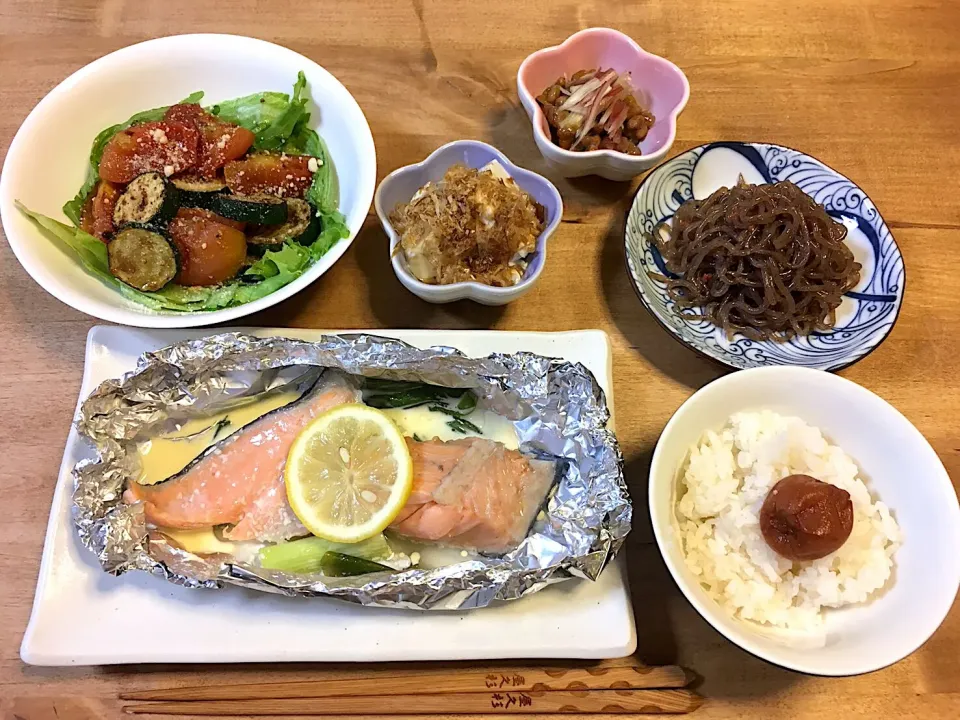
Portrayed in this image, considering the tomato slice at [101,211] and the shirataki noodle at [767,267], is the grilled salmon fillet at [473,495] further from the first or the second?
the tomato slice at [101,211]

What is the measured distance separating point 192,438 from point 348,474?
1.28 feet

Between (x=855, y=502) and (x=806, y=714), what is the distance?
17.5 inches

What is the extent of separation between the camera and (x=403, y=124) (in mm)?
1986

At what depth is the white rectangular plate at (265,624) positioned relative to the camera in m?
1.31

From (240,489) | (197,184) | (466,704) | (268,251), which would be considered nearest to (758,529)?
(466,704)

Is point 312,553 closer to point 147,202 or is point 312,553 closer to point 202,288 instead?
point 202,288

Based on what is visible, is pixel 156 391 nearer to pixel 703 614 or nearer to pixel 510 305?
pixel 510 305

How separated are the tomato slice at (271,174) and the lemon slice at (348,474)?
0.58m

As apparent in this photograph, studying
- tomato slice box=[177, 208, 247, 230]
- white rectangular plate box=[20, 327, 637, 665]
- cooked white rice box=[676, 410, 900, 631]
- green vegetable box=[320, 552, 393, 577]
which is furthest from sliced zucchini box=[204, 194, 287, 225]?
cooked white rice box=[676, 410, 900, 631]

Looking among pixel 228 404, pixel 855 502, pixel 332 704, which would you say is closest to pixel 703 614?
pixel 855 502

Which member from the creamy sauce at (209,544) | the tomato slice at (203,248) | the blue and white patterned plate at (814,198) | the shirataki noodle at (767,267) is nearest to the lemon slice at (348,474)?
the creamy sauce at (209,544)

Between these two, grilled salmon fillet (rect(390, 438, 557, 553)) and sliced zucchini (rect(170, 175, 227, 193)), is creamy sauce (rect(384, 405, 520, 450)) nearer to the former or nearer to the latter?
grilled salmon fillet (rect(390, 438, 557, 553))

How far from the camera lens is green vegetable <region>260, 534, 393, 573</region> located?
1396 millimetres

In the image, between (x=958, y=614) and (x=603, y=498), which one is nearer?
(x=603, y=498)
